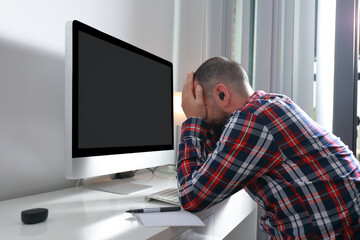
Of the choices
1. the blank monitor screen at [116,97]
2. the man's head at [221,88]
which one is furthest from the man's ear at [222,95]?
the blank monitor screen at [116,97]

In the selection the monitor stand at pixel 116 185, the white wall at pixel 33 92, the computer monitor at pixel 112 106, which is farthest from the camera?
the monitor stand at pixel 116 185

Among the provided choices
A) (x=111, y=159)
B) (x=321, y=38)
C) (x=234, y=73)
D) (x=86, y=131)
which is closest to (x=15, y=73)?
(x=86, y=131)

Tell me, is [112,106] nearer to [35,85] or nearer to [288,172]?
[35,85]

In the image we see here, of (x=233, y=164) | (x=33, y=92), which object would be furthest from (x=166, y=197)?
(x=33, y=92)

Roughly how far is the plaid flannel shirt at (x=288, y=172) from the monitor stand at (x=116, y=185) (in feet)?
1.29

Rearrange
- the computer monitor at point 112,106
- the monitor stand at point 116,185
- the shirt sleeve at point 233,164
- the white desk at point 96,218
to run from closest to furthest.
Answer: the white desk at point 96,218
the shirt sleeve at point 233,164
the computer monitor at point 112,106
the monitor stand at point 116,185

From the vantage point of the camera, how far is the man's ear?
3.50 feet

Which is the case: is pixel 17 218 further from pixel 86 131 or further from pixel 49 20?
pixel 49 20

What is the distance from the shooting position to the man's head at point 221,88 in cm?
107

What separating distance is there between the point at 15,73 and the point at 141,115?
49 centimetres

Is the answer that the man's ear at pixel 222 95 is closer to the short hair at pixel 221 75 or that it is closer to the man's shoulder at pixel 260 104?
the short hair at pixel 221 75

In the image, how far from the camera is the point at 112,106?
1.12m

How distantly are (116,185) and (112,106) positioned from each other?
370 mm

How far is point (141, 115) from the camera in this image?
1.28 meters
